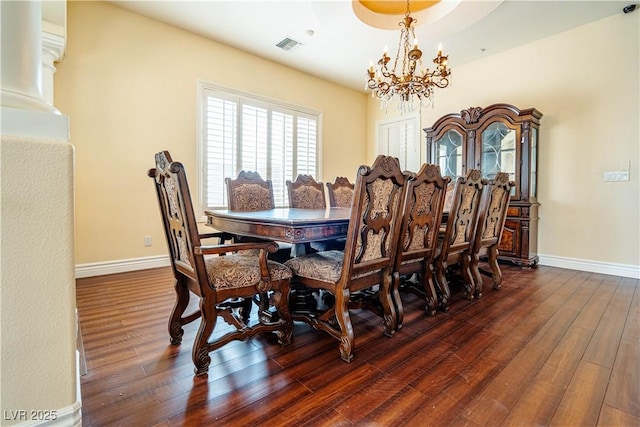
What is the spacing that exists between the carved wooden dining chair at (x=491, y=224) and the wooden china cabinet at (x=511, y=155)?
1059 millimetres

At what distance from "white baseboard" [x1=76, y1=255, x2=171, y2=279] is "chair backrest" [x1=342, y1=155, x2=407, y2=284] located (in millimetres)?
2506

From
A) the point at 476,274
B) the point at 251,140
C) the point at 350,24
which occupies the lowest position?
the point at 476,274

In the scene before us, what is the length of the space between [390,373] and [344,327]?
12.5 inches

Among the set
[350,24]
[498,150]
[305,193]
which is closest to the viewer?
[305,193]

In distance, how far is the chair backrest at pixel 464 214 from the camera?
2.31 meters

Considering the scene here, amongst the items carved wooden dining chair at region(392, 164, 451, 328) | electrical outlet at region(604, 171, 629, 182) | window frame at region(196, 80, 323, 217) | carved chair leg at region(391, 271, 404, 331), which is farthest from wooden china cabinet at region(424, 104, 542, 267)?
window frame at region(196, 80, 323, 217)

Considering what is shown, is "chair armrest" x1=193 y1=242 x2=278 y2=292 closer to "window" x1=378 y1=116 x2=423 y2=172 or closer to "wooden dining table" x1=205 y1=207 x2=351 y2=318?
"wooden dining table" x1=205 y1=207 x2=351 y2=318

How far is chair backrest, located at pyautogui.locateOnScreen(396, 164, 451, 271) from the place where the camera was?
194cm

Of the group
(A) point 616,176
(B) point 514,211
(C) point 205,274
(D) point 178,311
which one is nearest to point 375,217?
(C) point 205,274

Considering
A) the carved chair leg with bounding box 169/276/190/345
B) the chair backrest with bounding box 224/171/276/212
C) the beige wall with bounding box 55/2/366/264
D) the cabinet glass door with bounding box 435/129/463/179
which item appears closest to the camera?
the carved chair leg with bounding box 169/276/190/345

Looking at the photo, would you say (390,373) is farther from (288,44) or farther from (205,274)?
(288,44)

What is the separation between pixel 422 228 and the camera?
7.02 feet

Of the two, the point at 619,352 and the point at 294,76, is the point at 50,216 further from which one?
the point at 294,76

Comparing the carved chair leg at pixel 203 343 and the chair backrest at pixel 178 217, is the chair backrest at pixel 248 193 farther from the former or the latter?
the carved chair leg at pixel 203 343
